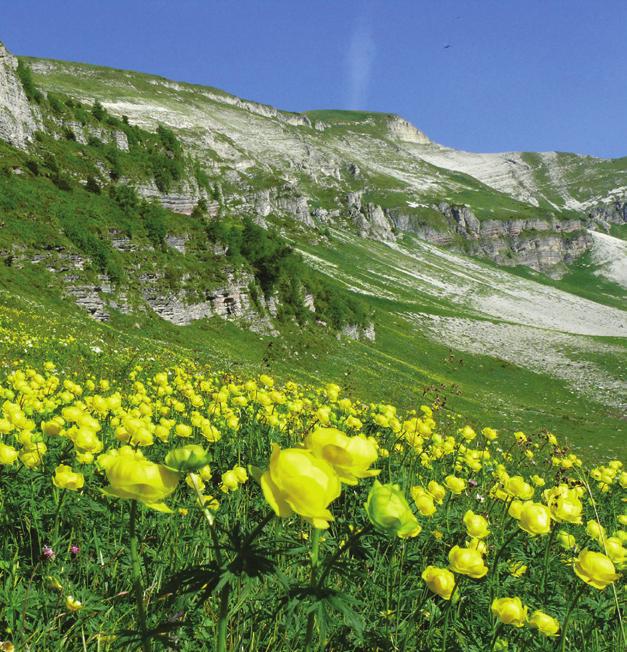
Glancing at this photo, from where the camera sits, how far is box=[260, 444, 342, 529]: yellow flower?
51.9 inches

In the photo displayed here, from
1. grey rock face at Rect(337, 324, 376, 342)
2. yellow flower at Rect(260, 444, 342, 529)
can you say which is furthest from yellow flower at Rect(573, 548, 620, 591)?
grey rock face at Rect(337, 324, 376, 342)

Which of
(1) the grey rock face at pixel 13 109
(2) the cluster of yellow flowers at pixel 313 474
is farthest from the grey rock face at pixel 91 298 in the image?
(2) the cluster of yellow flowers at pixel 313 474

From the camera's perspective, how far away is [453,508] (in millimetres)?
4520

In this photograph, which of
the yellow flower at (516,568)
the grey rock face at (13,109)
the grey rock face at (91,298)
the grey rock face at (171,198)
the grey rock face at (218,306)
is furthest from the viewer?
the grey rock face at (171,198)

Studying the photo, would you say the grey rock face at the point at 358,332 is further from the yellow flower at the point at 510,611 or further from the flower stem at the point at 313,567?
the flower stem at the point at 313,567

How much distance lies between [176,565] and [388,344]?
5451cm

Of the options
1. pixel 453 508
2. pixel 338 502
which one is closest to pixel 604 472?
pixel 453 508

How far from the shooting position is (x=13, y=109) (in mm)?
36594

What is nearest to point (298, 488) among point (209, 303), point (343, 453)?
point (343, 453)

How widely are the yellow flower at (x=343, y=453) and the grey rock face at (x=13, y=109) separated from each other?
42214mm

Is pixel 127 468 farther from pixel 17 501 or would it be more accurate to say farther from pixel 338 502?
pixel 338 502

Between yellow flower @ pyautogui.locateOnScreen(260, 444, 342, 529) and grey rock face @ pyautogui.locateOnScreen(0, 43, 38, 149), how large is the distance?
4232 cm

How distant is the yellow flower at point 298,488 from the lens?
4.32 ft

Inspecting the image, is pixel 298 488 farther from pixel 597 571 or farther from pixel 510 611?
pixel 597 571
